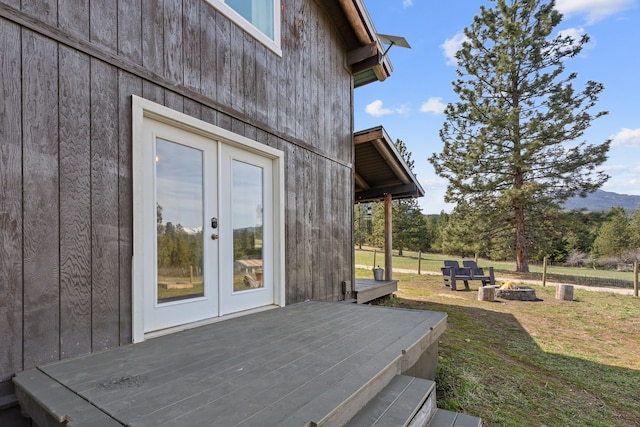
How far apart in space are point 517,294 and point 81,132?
8.97m

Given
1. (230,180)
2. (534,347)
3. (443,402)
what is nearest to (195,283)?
(230,180)

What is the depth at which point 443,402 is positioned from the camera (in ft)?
9.04

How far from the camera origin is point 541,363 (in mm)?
3797

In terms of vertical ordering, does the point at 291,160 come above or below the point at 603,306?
above

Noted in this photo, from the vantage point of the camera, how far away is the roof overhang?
480cm

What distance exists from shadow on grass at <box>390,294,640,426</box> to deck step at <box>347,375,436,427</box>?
0.90 meters

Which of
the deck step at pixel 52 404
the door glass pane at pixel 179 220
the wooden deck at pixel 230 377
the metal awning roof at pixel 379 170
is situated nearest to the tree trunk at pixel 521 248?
the metal awning roof at pixel 379 170

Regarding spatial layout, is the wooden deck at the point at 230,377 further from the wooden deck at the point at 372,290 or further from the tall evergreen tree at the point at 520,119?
the tall evergreen tree at the point at 520,119

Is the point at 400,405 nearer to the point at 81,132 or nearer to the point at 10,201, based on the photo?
the point at 10,201

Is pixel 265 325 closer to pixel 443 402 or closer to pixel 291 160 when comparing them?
pixel 443 402

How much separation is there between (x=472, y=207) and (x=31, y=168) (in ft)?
51.7

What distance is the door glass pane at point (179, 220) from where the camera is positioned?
2645 millimetres

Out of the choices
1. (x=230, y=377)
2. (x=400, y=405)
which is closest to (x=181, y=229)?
(x=230, y=377)

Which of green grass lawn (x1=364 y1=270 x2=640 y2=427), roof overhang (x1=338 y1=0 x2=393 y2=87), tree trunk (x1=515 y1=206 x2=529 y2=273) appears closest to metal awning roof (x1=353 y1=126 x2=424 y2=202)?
roof overhang (x1=338 y1=0 x2=393 y2=87)
